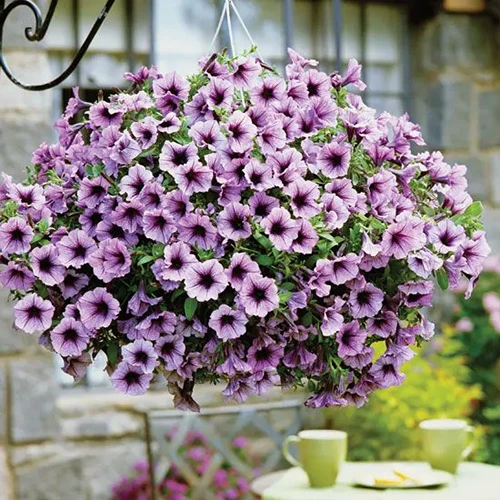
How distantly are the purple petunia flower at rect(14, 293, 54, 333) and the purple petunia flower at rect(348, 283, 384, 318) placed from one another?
369 millimetres

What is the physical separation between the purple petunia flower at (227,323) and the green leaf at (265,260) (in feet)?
0.22

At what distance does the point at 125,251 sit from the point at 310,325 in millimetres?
242

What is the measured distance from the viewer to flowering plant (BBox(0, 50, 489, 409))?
54.1 inches

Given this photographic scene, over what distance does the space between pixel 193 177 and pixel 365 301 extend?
10.3 inches

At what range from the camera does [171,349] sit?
54.7 inches

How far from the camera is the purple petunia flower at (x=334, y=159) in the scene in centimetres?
144

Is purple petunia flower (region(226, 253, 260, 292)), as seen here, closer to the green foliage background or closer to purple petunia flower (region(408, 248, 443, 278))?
purple petunia flower (region(408, 248, 443, 278))

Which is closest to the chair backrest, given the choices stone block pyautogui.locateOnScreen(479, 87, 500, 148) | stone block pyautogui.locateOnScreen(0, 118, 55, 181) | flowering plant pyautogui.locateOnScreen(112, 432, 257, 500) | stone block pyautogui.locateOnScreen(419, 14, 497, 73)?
flowering plant pyautogui.locateOnScreen(112, 432, 257, 500)

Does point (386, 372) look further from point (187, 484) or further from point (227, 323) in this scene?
point (187, 484)

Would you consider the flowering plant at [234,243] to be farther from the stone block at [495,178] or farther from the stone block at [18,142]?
the stone block at [495,178]

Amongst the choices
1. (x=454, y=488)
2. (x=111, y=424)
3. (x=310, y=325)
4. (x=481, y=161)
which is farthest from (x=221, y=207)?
(x=481, y=161)

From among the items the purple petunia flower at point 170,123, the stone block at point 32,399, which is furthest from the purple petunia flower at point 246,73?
the stone block at point 32,399

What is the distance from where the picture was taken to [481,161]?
4.48 m

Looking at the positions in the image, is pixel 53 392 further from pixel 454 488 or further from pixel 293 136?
pixel 293 136
